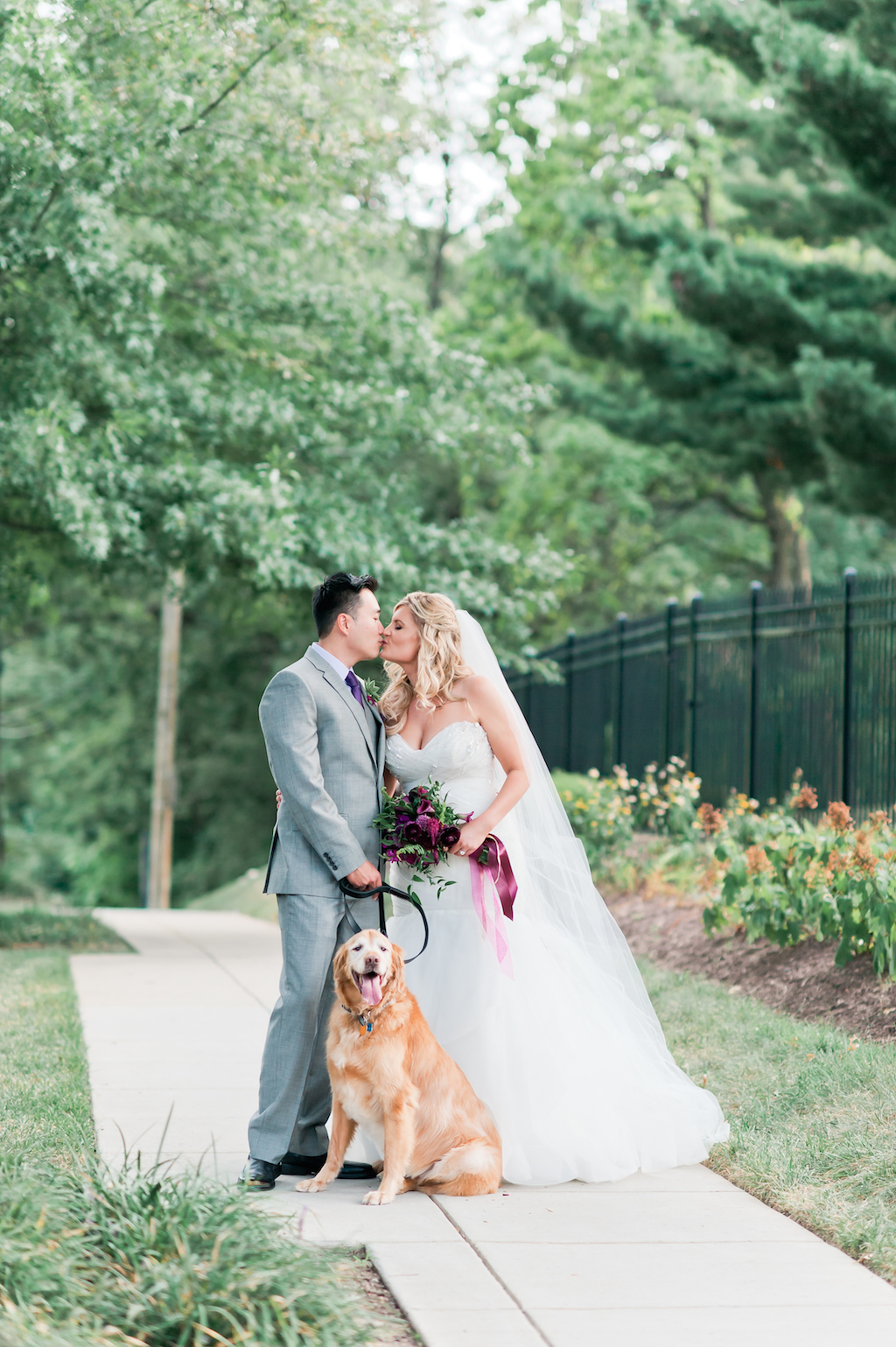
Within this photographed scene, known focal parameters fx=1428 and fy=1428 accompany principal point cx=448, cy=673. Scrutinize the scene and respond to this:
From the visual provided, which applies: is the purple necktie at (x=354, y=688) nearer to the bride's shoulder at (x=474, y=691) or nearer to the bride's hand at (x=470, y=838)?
the bride's shoulder at (x=474, y=691)

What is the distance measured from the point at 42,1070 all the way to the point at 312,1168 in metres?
2.12

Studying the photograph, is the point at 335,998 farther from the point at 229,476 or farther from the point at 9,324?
the point at 9,324

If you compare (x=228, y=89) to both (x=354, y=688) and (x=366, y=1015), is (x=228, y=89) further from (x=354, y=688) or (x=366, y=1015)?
(x=366, y=1015)

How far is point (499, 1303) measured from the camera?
3.89 meters

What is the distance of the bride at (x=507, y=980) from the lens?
17.4 ft

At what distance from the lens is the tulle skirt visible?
5.28 m

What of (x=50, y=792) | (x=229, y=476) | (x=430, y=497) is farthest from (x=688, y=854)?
(x=50, y=792)

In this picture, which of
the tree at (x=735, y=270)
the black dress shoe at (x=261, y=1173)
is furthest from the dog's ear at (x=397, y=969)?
the tree at (x=735, y=270)

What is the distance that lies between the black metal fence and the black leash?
5538 mm

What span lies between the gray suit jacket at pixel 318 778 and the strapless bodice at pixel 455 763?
0.13 metres

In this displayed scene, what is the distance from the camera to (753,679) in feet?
38.9

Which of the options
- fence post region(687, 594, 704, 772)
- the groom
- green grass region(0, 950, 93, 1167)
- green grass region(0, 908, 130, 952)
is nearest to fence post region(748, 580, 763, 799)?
fence post region(687, 594, 704, 772)

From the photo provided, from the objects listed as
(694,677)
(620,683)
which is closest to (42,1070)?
(694,677)

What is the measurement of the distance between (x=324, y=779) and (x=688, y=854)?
19.5 ft
